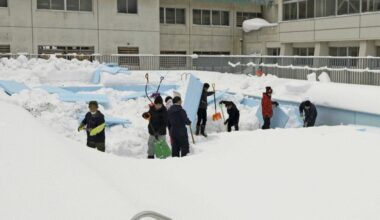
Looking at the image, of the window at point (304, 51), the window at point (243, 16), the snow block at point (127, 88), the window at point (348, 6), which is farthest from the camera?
the window at point (243, 16)

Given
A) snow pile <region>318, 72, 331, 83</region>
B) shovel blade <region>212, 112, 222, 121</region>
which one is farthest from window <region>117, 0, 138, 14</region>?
shovel blade <region>212, 112, 222, 121</region>

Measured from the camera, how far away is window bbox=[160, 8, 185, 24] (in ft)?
120

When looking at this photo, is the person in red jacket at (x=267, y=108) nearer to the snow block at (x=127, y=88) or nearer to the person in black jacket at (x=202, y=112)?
the person in black jacket at (x=202, y=112)

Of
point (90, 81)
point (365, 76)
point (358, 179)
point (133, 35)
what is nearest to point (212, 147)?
point (358, 179)

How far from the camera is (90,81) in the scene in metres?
21.7

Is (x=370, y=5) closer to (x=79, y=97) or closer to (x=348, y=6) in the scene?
(x=348, y=6)

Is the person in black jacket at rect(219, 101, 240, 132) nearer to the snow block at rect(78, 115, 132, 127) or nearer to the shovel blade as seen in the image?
the shovel blade

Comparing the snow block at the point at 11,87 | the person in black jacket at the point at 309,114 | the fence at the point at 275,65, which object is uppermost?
the fence at the point at 275,65

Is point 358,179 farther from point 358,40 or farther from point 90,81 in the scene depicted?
point 358,40

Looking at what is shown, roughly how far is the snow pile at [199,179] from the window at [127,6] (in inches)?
1011

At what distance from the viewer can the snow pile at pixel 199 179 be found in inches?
151

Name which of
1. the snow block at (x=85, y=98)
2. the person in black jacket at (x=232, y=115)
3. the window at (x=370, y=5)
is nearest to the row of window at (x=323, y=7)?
the window at (x=370, y=5)

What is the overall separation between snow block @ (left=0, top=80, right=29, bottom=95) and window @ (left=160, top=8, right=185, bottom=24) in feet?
65.3

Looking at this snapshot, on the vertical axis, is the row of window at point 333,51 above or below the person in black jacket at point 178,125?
above
